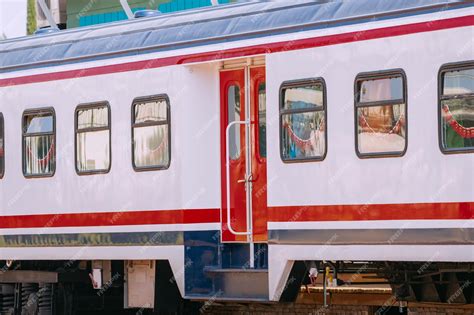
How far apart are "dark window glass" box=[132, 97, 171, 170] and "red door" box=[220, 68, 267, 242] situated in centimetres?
74

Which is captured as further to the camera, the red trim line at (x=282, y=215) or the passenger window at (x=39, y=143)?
the passenger window at (x=39, y=143)

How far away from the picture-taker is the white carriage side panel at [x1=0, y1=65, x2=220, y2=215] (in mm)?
15195

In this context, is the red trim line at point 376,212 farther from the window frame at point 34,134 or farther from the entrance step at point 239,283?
the window frame at point 34,134

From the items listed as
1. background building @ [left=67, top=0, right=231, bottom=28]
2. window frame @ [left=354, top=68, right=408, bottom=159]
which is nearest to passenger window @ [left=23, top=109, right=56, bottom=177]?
window frame @ [left=354, top=68, right=408, bottom=159]

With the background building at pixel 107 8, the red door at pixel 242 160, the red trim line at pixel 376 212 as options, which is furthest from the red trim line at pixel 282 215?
the background building at pixel 107 8

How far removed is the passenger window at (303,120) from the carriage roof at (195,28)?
674mm

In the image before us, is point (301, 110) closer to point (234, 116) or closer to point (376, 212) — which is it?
point (234, 116)

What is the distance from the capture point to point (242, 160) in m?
15.0

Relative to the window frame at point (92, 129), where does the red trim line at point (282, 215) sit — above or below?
below

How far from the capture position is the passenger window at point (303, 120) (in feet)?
45.5

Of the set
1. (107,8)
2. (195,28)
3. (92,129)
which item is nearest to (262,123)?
(195,28)

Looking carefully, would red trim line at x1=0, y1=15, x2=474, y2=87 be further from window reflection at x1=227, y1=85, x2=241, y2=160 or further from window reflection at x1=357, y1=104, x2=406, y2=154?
window reflection at x1=357, y1=104, x2=406, y2=154

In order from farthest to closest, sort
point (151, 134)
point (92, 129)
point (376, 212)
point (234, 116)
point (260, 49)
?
point (92, 129)
point (151, 134)
point (234, 116)
point (260, 49)
point (376, 212)

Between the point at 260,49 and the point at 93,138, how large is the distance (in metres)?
3.00
